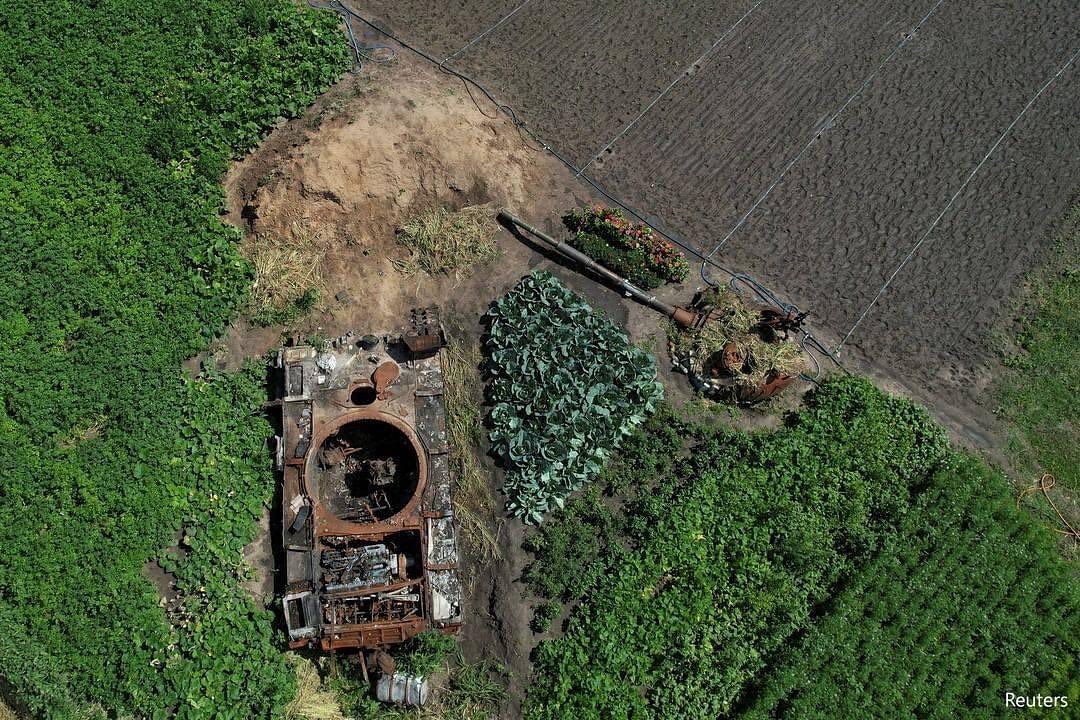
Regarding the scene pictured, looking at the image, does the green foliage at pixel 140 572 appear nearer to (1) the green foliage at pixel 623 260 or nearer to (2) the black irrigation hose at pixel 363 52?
(1) the green foliage at pixel 623 260

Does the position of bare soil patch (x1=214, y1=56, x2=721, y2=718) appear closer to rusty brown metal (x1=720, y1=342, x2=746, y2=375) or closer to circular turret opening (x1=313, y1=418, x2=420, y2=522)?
rusty brown metal (x1=720, y1=342, x2=746, y2=375)

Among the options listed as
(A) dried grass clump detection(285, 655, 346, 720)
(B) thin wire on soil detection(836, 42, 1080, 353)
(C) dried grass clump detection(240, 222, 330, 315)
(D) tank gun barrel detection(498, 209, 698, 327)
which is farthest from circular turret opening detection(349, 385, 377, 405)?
(B) thin wire on soil detection(836, 42, 1080, 353)

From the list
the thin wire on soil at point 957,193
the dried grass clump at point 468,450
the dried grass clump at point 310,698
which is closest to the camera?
the dried grass clump at point 310,698

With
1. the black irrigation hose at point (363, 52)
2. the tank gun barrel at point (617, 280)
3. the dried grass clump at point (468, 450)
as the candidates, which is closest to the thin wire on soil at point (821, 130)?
the tank gun barrel at point (617, 280)

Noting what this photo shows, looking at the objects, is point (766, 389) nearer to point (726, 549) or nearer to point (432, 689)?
point (726, 549)

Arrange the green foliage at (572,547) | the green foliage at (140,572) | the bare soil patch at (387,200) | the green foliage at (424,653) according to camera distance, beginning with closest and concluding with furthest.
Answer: the green foliage at (140,572), the green foliage at (424,653), the green foliage at (572,547), the bare soil patch at (387,200)

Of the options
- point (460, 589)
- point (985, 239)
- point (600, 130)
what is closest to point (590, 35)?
point (600, 130)

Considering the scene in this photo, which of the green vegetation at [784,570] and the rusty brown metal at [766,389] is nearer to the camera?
the green vegetation at [784,570]

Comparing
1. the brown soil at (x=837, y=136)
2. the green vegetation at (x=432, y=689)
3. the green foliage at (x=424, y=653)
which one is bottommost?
the green vegetation at (x=432, y=689)
